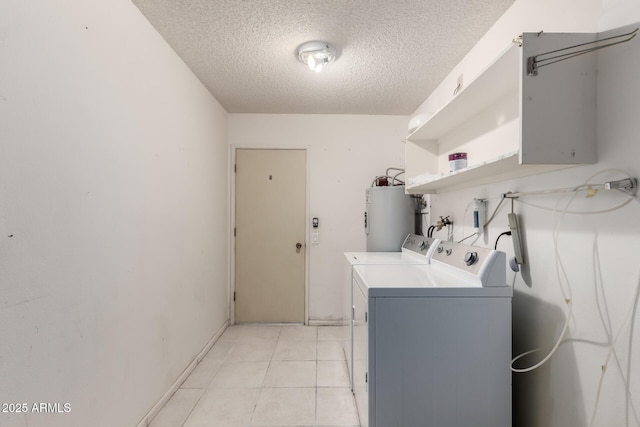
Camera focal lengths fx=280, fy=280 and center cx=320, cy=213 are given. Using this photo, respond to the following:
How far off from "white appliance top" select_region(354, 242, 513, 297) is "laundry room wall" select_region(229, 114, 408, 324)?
1565mm

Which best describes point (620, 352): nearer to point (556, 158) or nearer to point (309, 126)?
point (556, 158)

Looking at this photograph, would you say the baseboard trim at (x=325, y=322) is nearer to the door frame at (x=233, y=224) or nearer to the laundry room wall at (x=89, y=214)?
the door frame at (x=233, y=224)

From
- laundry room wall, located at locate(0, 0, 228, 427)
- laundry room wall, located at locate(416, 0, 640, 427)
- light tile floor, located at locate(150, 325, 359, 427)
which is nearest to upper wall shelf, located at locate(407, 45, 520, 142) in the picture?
laundry room wall, located at locate(416, 0, 640, 427)

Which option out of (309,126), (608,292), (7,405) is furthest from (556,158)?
(309,126)

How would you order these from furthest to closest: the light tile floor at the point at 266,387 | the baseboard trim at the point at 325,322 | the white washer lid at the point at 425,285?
the baseboard trim at the point at 325,322
the light tile floor at the point at 266,387
the white washer lid at the point at 425,285

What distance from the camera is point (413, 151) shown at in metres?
2.27

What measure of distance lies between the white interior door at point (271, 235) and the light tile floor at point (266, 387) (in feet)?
1.39

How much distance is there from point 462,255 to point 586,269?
51 centimetres

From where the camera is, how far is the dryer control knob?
1359mm

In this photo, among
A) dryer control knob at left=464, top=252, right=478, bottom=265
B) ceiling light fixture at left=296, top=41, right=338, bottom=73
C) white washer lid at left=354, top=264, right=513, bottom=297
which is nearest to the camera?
white washer lid at left=354, top=264, right=513, bottom=297

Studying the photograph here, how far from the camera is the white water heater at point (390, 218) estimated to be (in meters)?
2.66

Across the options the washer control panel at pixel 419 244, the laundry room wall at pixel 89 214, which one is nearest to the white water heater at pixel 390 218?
the washer control panel at pixel 419 244

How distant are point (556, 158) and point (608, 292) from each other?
0.49m

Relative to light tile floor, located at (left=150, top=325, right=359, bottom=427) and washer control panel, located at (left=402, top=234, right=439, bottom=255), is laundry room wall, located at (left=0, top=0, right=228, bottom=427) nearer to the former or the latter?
light tile floor, located at (left=150, top=325, right=359, bottom=427)
